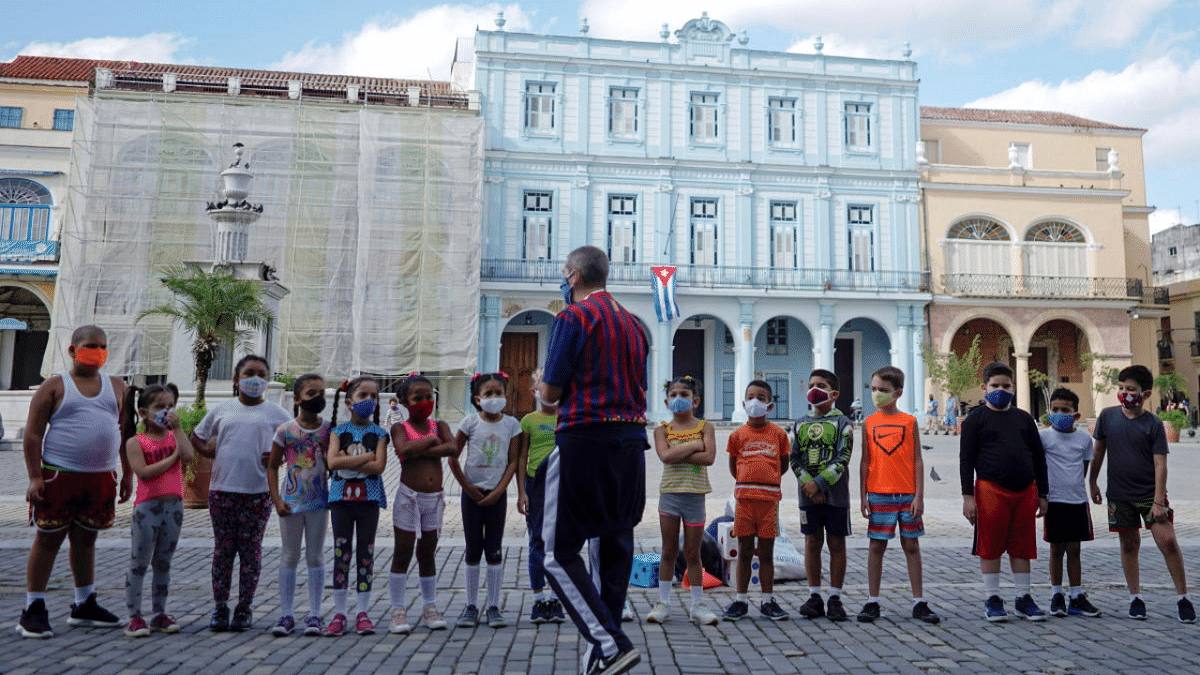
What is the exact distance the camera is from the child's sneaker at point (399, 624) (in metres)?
4.75

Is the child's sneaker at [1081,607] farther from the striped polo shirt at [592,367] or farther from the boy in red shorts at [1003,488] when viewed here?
the striped polo shirt at [592,367]

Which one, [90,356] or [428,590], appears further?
[428,590]

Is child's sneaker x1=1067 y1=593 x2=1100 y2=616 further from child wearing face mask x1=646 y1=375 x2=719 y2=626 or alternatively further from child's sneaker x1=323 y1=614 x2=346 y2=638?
child's sneaker x1=323 y1=614 x2=346 y2=638

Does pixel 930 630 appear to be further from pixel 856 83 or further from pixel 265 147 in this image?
pixel 856 83

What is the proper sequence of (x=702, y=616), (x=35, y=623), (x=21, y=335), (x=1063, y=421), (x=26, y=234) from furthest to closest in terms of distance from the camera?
(x=21, y=335), (x=26, y=234), (x=1063, y=421), (x=702, y=616), (x=35, y=623)

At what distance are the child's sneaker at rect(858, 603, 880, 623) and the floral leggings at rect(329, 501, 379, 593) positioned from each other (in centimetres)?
287

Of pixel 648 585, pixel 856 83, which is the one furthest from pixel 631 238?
pixel 648 585

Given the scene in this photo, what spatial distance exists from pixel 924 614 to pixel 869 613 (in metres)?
0.33

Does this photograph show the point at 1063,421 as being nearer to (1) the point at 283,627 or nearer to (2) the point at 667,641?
(2) the point at 667,641

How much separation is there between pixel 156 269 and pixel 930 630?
24600 mm

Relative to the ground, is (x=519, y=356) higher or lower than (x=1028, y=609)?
higher

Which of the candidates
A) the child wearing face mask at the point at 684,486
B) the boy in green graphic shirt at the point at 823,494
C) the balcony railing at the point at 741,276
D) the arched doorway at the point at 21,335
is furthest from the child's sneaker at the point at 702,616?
the arched doorway at the point at 21,335

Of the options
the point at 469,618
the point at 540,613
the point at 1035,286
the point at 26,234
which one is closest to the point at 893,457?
the point at 540,613

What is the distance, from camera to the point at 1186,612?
5207 mm
